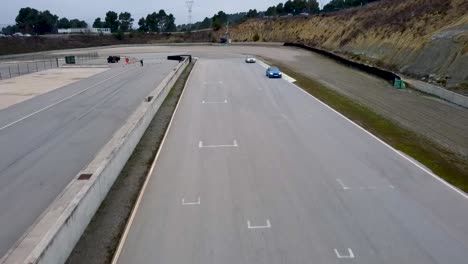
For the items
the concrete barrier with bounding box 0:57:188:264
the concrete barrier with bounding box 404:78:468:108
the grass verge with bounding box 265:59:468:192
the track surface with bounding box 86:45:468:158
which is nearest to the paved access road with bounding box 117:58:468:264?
the grass verge with bounding box 265:59:468:192

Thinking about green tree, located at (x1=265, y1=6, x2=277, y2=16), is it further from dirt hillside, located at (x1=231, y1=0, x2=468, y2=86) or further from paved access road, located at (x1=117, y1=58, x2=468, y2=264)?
paved access road, located at (x1=117, y1=58, x2=468, y2=264)

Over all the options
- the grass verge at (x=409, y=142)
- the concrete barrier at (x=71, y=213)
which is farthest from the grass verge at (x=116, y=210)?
the grass verge at (x=409, y=142)

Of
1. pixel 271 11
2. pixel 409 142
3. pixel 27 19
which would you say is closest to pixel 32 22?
pixel 27 19

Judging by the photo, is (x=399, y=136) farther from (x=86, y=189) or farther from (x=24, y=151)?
(x=24, y=151)

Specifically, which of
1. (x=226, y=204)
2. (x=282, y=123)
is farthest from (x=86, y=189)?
(x=282, y=123)

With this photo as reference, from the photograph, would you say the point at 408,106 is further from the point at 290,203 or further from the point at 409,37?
the point at 409,37

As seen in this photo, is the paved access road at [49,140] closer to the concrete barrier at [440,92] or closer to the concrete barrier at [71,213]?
the concrete barrier at [71,213]
